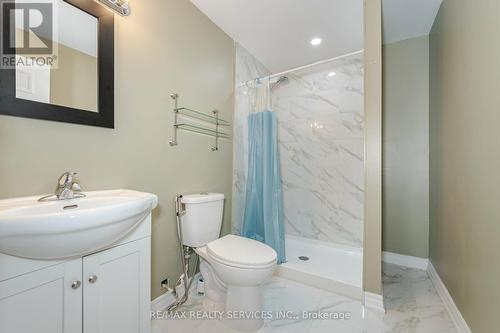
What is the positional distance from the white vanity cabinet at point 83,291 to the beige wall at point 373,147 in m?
1.41

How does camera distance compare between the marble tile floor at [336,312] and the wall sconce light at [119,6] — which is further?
the marble tile floor at [336,312]

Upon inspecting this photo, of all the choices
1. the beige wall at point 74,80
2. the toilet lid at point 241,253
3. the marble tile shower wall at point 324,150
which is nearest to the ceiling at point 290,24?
the marble tile shower wall at point 324,150

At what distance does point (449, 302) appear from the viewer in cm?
152

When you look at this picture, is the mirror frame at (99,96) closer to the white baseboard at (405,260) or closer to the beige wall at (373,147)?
the beige wall at (373,147)

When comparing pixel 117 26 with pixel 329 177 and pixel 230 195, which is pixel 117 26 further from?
pixel 329 177

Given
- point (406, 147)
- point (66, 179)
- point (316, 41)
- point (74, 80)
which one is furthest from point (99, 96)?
point (406, 147)

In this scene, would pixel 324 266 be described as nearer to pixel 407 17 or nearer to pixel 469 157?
pixel 469 157

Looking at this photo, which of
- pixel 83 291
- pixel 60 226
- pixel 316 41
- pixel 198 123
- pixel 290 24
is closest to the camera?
pixel 60 226

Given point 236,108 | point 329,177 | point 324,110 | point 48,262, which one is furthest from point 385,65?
point 48,262

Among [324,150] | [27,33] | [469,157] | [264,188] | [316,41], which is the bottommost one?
[264,188]

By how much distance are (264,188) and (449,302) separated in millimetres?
1559

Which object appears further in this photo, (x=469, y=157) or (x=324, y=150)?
(x=324, y=150)

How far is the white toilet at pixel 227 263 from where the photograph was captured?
128cm

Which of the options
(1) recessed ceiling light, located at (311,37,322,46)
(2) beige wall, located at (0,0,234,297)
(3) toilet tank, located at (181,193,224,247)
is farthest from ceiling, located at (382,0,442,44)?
(3) toilet tank, located at (181,193,224,247)
